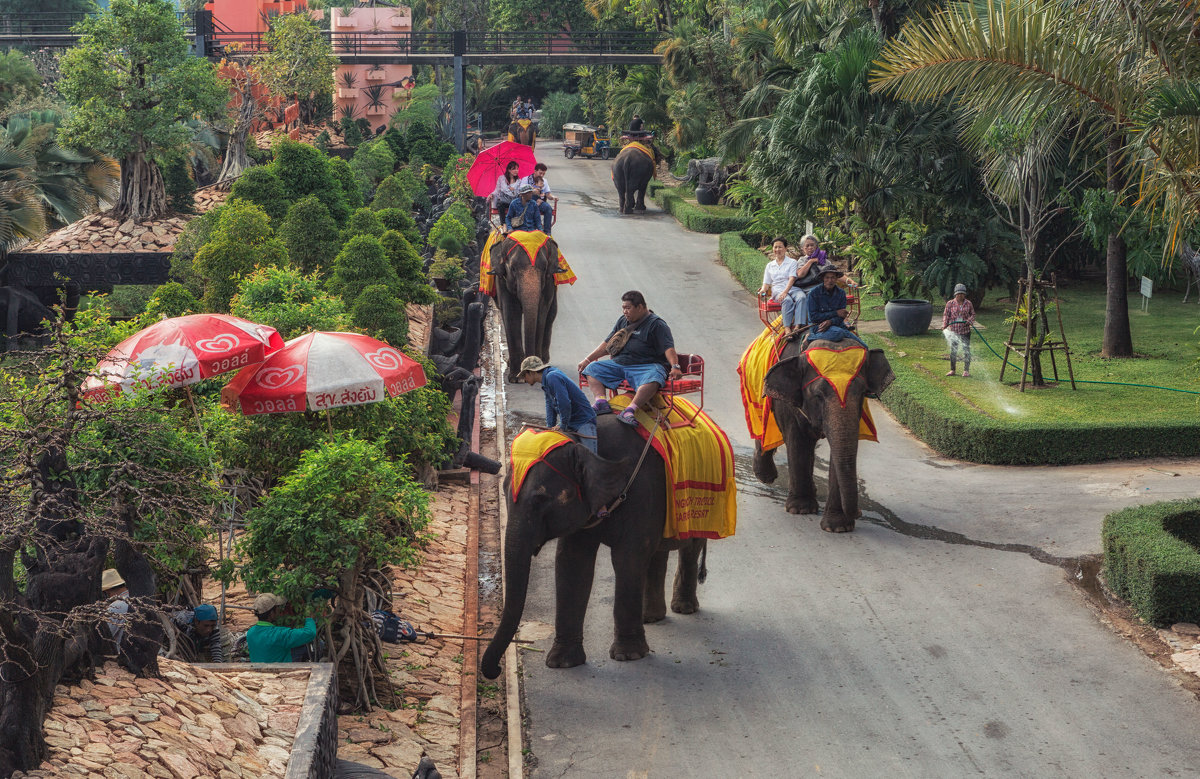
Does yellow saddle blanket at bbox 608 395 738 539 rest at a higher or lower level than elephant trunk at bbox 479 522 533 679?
higher

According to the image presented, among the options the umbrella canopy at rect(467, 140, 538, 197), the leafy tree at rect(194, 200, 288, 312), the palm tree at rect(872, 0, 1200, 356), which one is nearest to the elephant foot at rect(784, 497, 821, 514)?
the palm tree at rect(872, 0, 1200, 356)

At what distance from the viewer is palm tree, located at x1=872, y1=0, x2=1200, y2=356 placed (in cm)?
1066

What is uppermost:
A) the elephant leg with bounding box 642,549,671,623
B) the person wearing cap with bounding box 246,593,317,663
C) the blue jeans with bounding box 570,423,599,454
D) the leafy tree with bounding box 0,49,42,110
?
the leafy tree with bounding box 0,49,42,110

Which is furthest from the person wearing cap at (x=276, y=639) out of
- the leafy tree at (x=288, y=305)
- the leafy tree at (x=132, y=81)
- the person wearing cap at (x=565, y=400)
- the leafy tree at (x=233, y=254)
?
the leafy tree at (x=132, y=81)

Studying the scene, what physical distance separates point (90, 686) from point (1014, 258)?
62.0 feet

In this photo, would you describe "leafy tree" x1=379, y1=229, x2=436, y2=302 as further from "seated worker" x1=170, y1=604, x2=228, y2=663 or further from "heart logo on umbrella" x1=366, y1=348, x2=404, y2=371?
"seated worker" x1=170, y1=604, x2=228, y2=663

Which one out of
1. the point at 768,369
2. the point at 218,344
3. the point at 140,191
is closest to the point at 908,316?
the point at 768,369

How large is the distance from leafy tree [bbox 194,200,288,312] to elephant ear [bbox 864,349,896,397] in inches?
307

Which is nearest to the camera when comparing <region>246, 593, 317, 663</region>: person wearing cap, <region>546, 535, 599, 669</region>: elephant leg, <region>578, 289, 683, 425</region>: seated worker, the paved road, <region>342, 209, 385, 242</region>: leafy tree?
the paved road

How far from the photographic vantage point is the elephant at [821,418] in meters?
11.4

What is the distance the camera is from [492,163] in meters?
22.4

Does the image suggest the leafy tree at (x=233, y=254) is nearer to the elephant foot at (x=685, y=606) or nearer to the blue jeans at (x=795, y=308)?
the blue jeans at (x=795, y=308)

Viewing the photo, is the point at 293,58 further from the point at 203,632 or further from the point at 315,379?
the point at 203,632

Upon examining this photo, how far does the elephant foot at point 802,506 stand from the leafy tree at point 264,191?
11.8m
